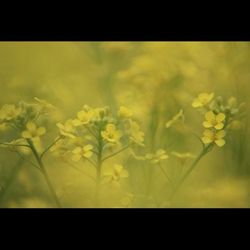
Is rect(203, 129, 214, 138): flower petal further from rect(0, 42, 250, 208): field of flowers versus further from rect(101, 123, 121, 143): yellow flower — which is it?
rect(101, 123, 121, 143): yellow flower

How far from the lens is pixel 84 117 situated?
4.93 feet

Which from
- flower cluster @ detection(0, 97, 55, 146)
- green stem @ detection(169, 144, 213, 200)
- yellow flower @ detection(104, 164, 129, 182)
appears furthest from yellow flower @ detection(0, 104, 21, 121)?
green stem @ detection(169, 144, 213, 200)

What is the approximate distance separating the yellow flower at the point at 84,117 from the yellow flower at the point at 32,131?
116 millimetres

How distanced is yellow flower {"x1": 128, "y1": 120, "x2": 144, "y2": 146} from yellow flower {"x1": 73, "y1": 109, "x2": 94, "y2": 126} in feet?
0.45

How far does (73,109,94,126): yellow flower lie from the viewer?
4.93ft

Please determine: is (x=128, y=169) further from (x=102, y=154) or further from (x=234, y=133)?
(x=234, y=133)

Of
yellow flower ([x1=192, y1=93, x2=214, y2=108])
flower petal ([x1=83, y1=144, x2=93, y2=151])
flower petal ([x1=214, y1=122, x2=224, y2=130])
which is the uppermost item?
yellow flower ([x1=192, y1=93, x2=214, y2=108])

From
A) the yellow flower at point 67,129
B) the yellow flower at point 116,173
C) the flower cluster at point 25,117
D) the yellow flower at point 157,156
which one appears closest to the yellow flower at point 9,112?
the flower cluster at point 25,117

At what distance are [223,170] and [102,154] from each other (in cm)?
41

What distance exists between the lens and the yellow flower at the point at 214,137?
152 cm

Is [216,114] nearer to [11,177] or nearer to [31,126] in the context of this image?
[31,126]

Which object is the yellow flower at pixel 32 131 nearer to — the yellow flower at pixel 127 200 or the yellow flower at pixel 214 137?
the yellow flower at pixel 127 200

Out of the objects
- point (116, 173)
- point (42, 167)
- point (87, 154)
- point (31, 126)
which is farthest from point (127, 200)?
point (31, 126)

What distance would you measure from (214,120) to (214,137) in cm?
6
